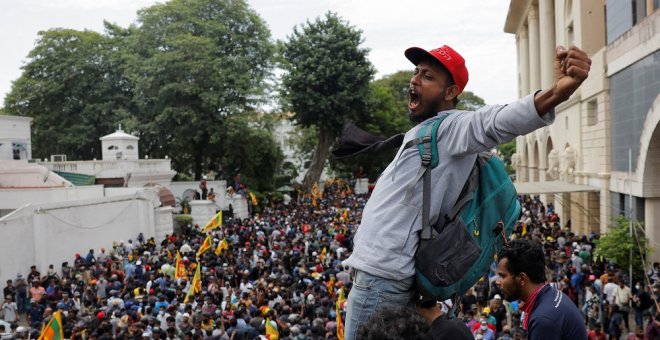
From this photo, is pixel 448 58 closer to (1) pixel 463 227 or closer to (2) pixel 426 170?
(2) pixel 426 170

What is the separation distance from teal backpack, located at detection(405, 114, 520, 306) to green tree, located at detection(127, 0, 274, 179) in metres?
34.2

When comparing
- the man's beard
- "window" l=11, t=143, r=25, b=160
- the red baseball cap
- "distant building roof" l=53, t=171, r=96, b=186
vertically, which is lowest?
"distant building roof" l=53, t=171, r=96, b=186

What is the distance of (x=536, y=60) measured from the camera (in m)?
40.1

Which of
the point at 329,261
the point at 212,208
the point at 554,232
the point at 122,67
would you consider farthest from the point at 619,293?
the point at 122,67

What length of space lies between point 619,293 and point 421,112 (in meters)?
10.9

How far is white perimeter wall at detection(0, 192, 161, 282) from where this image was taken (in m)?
19.3

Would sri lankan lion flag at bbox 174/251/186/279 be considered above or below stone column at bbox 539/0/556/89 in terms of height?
below

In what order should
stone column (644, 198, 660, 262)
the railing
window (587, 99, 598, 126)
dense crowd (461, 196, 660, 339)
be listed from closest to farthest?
1. dense crowd (461, 196, 660, 339)
2. stone column (644, 198, 660, 262)
3. window (587, 99, 598, 126)
4. the railing

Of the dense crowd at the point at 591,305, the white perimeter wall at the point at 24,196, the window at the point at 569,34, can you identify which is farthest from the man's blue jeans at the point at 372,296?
the window at the point at 569,34

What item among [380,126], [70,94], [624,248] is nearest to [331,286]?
[624,248]

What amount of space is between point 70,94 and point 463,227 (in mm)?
42557

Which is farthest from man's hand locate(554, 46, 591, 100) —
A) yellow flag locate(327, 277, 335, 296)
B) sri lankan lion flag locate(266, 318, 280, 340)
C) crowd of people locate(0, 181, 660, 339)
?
yellow flag locate(327, 277, 335, 296)

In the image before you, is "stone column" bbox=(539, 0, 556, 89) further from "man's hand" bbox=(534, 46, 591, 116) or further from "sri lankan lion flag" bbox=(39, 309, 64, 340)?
"man's hand" bbox=(534, 46, 591, 116)

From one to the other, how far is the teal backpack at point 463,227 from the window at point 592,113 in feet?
70.2
